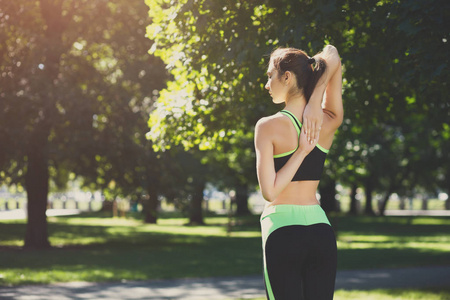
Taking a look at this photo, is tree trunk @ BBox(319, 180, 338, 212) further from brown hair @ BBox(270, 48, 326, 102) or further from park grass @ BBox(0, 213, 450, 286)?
brown hair @ BBox(270, 48, 326, 102)

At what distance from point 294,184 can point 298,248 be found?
11.2 inches

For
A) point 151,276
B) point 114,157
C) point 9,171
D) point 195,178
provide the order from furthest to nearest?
point 195,178, point 9,171, point 114,157, point 151,276

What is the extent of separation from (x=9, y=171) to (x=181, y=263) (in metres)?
7.12

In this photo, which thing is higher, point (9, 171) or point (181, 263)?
point (9, 171)

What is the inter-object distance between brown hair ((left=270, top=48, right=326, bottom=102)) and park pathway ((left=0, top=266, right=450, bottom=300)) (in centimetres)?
659

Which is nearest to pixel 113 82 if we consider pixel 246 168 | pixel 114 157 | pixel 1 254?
pixel 114 157

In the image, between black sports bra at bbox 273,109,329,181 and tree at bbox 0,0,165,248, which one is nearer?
black sports bra at bbox 273,109,329,181

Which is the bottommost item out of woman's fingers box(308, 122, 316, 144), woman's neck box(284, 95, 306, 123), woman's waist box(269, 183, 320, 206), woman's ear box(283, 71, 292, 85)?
woman's waist box(269, 183, 320, 206)

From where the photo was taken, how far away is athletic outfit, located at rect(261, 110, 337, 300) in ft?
10.1

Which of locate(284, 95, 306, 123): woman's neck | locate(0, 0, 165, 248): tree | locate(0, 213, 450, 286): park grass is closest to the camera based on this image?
locate(284, 95, 306, 123): woman's neck

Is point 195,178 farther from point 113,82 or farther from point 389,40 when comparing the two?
point 389,40

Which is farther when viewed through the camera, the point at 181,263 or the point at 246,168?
the point at 246,168

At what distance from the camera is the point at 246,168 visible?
985 inches

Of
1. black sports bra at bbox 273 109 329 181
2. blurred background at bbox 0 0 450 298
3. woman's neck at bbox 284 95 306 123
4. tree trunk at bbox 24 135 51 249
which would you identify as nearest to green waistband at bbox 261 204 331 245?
black sports bra at bbox 273 109 329 181
